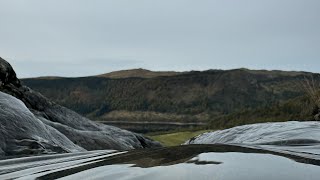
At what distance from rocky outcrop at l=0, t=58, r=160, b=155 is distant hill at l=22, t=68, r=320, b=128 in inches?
3494

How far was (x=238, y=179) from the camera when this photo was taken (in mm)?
3104

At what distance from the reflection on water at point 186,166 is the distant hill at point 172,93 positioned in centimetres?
9542

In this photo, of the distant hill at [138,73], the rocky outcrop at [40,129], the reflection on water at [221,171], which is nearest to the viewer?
the reflection on water at [221,171]

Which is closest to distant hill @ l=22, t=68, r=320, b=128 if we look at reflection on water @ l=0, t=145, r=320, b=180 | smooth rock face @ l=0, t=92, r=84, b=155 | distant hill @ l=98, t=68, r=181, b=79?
distant hill @ l=98, t=68, r=181, b=79

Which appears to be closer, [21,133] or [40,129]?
[21,133]

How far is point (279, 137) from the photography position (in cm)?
679

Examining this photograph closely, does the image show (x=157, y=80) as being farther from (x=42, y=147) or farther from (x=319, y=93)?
(x=42, y=147)

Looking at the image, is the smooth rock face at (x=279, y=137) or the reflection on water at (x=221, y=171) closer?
the reflection on water at (x=221, y=171)

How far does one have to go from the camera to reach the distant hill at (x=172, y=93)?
106375mm

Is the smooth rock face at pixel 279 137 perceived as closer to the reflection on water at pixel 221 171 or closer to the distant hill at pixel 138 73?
the reflection on water at pixel 221 171

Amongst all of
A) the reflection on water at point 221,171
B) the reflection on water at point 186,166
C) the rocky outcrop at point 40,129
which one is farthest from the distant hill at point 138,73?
the reflection on water at point 221,171

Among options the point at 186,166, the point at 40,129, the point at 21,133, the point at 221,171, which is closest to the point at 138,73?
Answer: the point at 40,129

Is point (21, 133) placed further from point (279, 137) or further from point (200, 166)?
point (279, 137)

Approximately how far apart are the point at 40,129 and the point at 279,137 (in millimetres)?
3274
